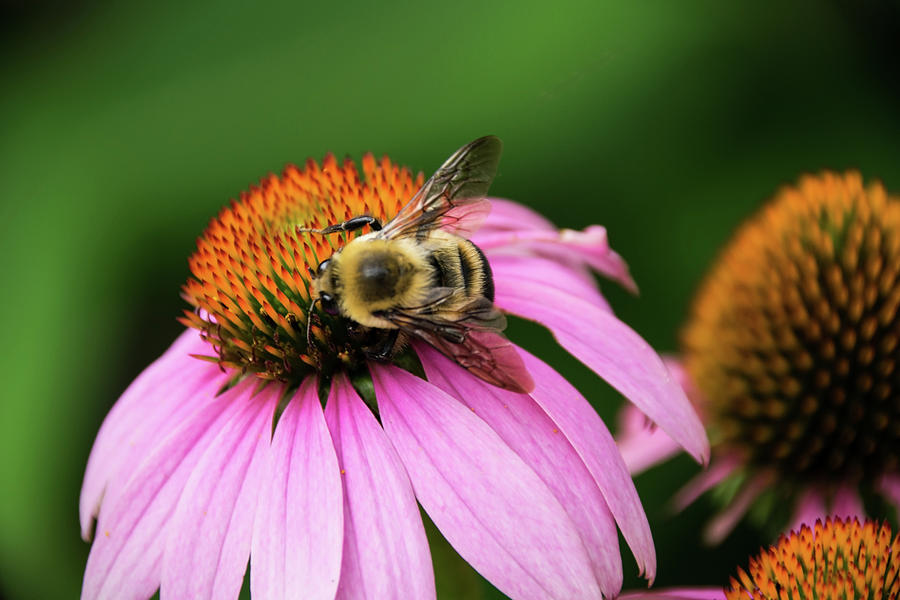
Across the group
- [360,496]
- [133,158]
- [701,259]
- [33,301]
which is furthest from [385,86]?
[360,496]

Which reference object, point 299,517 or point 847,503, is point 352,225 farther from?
point 847,503

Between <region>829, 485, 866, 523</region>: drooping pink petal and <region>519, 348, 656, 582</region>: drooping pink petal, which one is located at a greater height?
<region>519, 348, 656, 582</region>: drooping pink petal

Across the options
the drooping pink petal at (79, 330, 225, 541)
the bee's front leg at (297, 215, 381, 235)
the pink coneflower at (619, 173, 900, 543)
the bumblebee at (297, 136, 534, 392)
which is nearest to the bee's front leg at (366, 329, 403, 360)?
the bumblebee at (297, 136, 534, 392)

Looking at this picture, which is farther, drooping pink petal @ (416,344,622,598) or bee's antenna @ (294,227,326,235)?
bee's antenna @ (294,227,326,235)

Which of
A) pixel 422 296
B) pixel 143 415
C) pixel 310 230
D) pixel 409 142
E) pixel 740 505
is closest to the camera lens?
pixel 422 296

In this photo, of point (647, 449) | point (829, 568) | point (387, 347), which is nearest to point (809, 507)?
point (647, 449)

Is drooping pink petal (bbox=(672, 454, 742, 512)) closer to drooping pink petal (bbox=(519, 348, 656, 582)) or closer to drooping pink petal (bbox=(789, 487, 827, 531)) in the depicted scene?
drooping pink petal (bbox=(789, 487, 827, 531))

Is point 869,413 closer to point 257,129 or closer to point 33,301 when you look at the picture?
point 257,129

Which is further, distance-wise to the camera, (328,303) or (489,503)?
(328,303)
